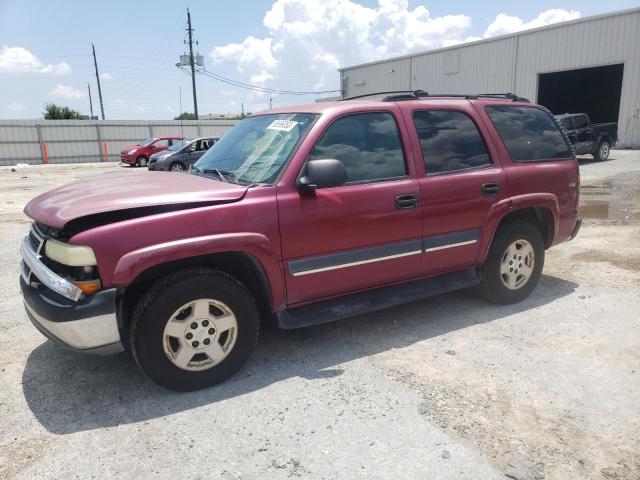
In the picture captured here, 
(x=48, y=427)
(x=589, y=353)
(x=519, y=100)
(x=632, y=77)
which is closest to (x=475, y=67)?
(x=632, y=77)

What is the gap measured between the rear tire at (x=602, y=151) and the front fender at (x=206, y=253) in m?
18.3

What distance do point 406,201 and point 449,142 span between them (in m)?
0.77

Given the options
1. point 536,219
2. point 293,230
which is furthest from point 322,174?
point 536,219

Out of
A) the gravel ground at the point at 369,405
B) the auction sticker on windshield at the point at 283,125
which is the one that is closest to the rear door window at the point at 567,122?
the gravel ground at the point at 369,405

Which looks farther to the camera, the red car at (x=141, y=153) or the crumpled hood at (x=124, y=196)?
the red car at (x=141, y=153)

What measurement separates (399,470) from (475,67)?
2860cm

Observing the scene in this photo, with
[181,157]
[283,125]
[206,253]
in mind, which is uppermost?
[283,125]

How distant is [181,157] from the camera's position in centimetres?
1716

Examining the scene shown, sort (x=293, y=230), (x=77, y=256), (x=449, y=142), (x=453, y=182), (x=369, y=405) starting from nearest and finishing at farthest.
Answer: (x=77, y=256) < (x=369, y=405) < (x=293, y=230) < (x=453, y=182) < (x=449, y=142)

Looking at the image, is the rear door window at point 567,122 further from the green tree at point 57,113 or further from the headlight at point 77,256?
the green tree at point 57,113

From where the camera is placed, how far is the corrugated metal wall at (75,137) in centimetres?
2766

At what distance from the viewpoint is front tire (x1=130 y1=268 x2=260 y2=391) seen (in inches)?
115

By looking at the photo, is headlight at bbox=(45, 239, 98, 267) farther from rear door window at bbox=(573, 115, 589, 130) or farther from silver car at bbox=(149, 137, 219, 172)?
rear door window at bbox=(573, 115, 589, 130)

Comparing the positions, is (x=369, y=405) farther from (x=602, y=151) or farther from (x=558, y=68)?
(x=558, y=68)
